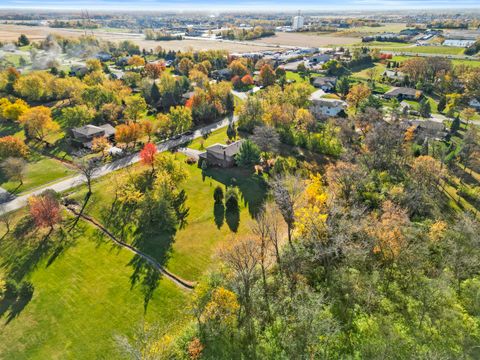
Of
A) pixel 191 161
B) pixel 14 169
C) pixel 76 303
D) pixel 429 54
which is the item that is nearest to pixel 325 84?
pixel 191 161

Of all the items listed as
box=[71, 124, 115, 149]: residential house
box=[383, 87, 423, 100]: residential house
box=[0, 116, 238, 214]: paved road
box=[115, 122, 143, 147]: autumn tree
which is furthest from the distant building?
box=[71, 124, 115, 149]: residential house

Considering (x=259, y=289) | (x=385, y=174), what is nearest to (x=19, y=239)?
(x=259, y=289)

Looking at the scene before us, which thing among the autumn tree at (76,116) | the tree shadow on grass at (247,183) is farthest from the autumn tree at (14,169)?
the tree shadow on grass at (247,183)

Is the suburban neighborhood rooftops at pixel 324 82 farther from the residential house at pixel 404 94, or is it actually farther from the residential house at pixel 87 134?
the residential house at pixel 87 134

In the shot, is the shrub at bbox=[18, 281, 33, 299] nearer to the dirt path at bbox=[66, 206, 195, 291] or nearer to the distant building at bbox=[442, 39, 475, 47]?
the dirt path at bbox=[66, 206, 195, 291]

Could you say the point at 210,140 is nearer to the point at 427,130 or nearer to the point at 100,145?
the point at 100,145

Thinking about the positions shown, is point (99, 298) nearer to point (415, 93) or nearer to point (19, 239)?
point (19, 239)
